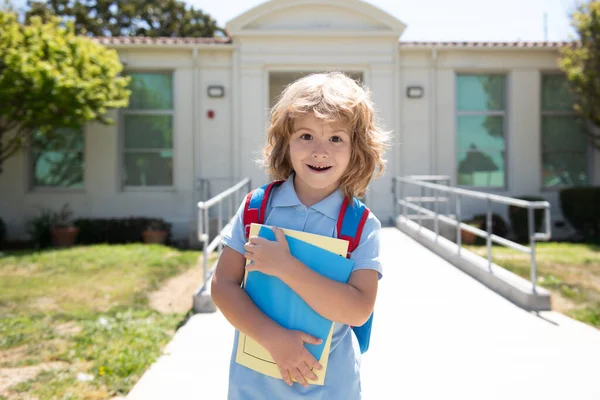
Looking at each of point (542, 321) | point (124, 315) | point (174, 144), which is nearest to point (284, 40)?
point (174, 144)

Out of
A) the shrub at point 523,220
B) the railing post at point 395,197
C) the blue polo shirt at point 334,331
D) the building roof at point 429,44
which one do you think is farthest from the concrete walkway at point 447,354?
the building roof at point 429,44

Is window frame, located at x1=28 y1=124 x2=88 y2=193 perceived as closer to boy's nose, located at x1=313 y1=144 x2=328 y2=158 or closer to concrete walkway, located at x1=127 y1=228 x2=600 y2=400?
concrete walkway, located at x1=127 y1=228 x2=600 y2=400

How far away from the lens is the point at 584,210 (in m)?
10.0

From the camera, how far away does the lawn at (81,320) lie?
3.51m

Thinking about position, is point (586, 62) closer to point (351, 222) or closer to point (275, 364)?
point (351, 222)

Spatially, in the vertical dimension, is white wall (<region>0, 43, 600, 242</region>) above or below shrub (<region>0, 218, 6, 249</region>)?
above

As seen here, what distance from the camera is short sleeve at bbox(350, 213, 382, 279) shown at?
56.5 inches

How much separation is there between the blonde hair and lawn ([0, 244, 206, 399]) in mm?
2305

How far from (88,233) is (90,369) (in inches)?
272

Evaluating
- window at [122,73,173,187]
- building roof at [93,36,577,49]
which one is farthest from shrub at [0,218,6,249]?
building roof at [93,36,577,49]

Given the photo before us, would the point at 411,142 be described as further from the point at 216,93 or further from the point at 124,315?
the point at 124,315

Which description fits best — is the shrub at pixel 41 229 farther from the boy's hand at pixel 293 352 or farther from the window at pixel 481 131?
the boy's hand at pixel 293 352

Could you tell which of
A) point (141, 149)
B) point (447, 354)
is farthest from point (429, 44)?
point (447, 354)

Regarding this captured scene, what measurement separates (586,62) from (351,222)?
9.90 metres
